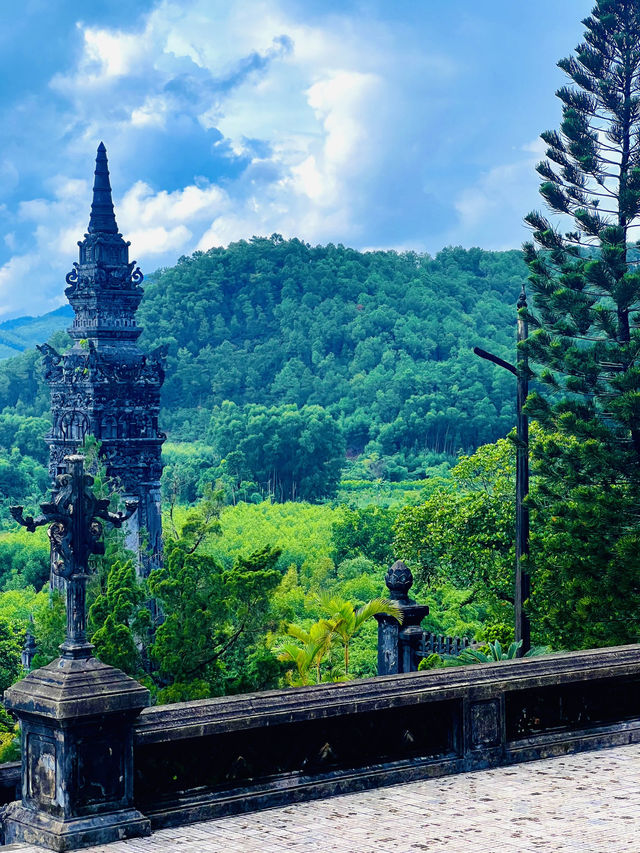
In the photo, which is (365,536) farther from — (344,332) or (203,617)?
(344,332)

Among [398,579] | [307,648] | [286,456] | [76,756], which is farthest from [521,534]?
[286,456]

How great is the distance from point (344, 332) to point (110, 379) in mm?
88790

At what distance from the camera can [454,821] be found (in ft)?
23.3

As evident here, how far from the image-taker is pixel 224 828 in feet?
23.1

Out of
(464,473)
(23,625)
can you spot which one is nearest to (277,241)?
(23,625)

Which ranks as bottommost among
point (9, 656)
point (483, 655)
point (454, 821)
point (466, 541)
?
point (9, 656)

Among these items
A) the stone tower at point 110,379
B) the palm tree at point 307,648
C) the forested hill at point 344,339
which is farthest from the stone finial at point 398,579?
the forested hill at point 344,339

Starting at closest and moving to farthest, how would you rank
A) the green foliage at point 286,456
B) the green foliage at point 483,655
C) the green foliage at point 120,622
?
the green foliage at point 483,655
the green foliage at point 120,622
the green foliage at point 286,456

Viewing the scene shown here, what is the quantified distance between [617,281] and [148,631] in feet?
35.9

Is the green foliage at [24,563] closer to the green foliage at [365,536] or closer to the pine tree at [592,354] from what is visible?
the green foliage at [365,536]

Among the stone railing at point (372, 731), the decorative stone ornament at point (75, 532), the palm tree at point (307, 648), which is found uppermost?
the decorative stone ornament at point (75, 532)

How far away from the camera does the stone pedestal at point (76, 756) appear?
21.6ft

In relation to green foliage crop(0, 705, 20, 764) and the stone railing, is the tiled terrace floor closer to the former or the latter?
the stone railing

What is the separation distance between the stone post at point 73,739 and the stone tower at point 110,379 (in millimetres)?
31402
